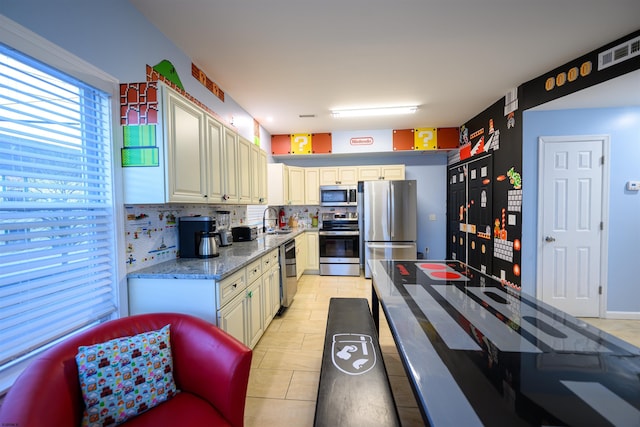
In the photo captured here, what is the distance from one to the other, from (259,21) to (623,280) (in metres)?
4.74

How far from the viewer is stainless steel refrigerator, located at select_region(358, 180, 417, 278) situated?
4.49m

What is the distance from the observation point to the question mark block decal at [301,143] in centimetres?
495

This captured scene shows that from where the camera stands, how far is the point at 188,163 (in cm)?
192

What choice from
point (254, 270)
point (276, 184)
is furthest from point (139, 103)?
point (276, 184)

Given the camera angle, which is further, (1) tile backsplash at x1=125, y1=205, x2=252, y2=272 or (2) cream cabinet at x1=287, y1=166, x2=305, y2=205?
(2) cream cabinet at x1=287, y1=166, x2=305, y2=205

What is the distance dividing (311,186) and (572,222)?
3.86m

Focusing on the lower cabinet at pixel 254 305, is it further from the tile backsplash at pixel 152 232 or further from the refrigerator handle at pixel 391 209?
the refrigerator handle at pixel 391 209

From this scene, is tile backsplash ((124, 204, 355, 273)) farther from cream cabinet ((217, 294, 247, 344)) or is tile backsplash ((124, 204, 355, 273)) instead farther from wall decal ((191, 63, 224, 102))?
wall decal ((191, 63, 224, 102))

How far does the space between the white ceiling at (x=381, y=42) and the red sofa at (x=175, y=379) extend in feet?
7.01

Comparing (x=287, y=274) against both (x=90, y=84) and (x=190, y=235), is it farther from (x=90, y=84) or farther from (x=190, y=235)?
(x=90, y=84)

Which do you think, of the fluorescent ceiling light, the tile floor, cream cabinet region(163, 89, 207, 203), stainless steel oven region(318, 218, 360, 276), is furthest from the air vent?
cream cabinet region(163, 89, 207, 203)

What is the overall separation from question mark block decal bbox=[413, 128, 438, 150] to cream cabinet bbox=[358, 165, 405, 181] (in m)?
0.49

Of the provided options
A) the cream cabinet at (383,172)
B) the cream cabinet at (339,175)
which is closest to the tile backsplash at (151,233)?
the cream cabinet at (339,175)

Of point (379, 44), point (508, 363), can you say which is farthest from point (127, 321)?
point (379, 44)
